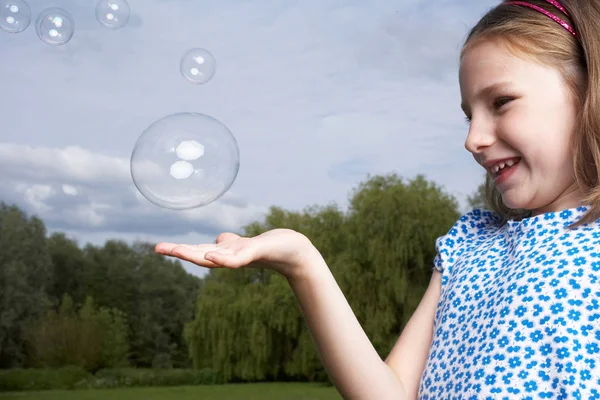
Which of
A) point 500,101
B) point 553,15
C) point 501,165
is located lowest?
point 501,165

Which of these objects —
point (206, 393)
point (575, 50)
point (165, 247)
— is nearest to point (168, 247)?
point (165, 247)

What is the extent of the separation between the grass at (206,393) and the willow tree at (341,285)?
0.49 metres

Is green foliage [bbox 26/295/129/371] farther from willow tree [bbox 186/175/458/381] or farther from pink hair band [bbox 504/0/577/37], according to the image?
pink hair band [bbox 504/0/577/37]

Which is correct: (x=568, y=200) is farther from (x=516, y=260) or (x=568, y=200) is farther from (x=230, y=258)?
(x=230, y=258)

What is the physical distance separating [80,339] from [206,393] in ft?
28.0

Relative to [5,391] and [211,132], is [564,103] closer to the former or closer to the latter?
[211,132]

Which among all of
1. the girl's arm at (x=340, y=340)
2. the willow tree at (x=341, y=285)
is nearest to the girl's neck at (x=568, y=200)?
the girl's arm at (x=340, y=340)

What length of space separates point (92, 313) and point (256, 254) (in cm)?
3412

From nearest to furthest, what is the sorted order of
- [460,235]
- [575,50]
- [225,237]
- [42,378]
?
1. [225,237]
2. [575,50]
3. [460,235]
4. [42,378]

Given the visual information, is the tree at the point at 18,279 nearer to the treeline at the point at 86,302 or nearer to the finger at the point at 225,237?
the treeline at the point at 86,302

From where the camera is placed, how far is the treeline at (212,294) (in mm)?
21406

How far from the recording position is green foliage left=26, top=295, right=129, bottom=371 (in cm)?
2977

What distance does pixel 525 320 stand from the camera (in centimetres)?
170

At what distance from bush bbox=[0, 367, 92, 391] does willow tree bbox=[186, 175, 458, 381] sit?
277 inches
